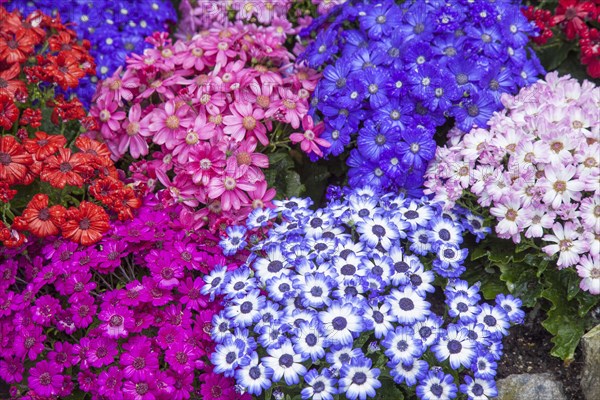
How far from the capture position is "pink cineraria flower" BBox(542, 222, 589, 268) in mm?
2879

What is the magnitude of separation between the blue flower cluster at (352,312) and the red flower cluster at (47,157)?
604 millimetres

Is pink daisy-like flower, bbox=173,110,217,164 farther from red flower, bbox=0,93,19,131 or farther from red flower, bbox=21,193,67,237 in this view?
red flower, bbox=0,93,19,131

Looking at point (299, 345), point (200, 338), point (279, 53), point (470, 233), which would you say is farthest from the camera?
point (279, 53)

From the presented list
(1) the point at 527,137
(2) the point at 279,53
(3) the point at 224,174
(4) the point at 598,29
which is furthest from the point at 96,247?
(4) the point at 598,29

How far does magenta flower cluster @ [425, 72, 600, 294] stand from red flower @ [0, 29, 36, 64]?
6.74ft

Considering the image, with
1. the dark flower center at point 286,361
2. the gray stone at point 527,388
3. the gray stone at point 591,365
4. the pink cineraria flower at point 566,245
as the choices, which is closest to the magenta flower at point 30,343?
the dark flower center at point 286,361

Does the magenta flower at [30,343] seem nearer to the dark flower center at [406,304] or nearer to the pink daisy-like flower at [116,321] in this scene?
the pink daisy-like flower at [116,321]

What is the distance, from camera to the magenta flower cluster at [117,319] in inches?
105

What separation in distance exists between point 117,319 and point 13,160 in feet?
2.83

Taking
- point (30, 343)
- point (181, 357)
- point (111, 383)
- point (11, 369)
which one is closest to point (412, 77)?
point (181, 357)

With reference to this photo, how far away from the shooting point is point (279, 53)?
12.3 ft

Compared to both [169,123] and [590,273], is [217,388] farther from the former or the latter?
[590,273]

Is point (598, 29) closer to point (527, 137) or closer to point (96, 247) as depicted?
point (527, 137)

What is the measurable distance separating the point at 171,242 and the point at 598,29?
262cm
